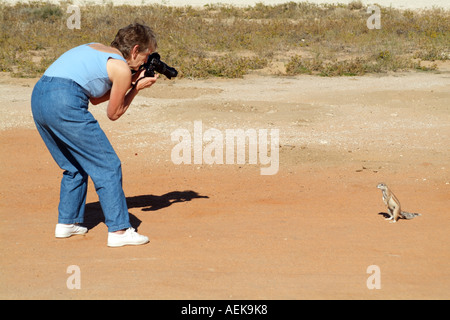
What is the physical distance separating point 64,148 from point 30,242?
2.57ft

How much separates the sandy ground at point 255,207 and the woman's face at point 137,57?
4.40 ft

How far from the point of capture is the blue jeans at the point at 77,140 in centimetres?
448

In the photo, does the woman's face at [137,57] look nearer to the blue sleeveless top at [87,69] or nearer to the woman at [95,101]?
the woman at [95,101]

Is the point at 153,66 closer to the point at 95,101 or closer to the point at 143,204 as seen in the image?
the point at 95,101

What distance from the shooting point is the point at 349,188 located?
6.69 m

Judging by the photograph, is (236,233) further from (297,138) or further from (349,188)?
(297,138)

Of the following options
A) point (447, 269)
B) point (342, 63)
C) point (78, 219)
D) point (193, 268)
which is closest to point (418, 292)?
point (447, 269)

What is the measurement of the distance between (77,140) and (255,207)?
6.74 ft

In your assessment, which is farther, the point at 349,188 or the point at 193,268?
the point at 349,188

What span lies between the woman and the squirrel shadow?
2.31 ft

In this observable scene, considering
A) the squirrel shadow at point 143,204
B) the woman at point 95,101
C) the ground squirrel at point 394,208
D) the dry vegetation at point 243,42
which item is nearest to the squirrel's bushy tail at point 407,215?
the ground squirrel at point 394,208

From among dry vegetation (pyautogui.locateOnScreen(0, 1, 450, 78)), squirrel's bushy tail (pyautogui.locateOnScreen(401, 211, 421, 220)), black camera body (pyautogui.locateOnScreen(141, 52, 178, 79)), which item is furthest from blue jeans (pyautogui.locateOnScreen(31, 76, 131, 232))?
dry vegetation (pyautogui.locateOnScreen(0, 1, 450, 78))

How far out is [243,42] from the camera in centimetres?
1895

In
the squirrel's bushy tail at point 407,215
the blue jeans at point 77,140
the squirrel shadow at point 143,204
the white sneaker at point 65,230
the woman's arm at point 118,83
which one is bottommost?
the squirrel shadow at point 143,204
